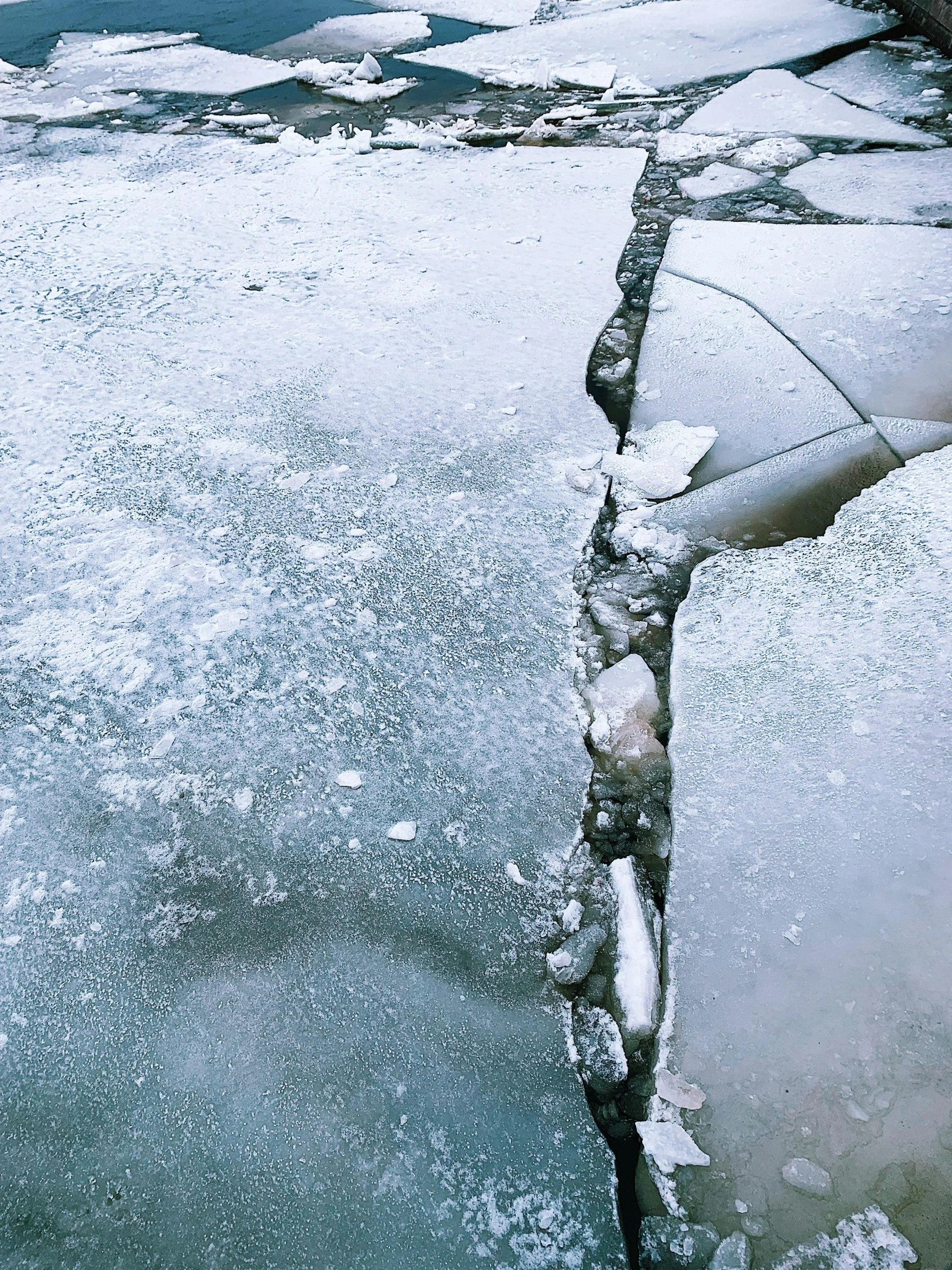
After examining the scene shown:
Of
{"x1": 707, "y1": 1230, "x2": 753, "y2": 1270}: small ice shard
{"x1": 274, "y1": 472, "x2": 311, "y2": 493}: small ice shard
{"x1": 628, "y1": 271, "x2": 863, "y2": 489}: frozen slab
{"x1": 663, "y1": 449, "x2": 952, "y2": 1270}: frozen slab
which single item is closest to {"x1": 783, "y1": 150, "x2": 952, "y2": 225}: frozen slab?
{"x1": 628, "y1": 271, "x2": 863, "y2": 489}: frozen slab

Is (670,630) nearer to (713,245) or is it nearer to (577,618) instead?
(577,618)

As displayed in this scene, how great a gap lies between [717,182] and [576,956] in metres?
2.96

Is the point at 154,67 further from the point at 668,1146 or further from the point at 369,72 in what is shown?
the point at 668,1146

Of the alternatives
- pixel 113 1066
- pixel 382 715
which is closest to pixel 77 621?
pixel 382 715

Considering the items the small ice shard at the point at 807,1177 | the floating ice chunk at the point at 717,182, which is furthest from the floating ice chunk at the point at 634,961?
the floating ice chunk at the point at 717,182

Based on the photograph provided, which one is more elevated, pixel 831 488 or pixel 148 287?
pixel 148 287

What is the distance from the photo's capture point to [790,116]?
11.2 ft

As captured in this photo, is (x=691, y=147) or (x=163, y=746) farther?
(x=691, y=147)

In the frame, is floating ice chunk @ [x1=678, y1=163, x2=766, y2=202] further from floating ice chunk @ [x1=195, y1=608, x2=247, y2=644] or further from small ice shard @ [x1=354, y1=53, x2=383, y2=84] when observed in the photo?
floating ice chunk @ [x1=195, y1=608, x2=247, y2=644]

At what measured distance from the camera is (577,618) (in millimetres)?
1486

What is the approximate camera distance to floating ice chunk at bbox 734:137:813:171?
3043mm

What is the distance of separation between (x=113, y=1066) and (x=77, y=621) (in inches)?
33.2

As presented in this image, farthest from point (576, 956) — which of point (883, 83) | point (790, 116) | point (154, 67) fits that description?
point (154, 67)

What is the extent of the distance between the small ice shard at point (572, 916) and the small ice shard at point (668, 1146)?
243 millimetres
